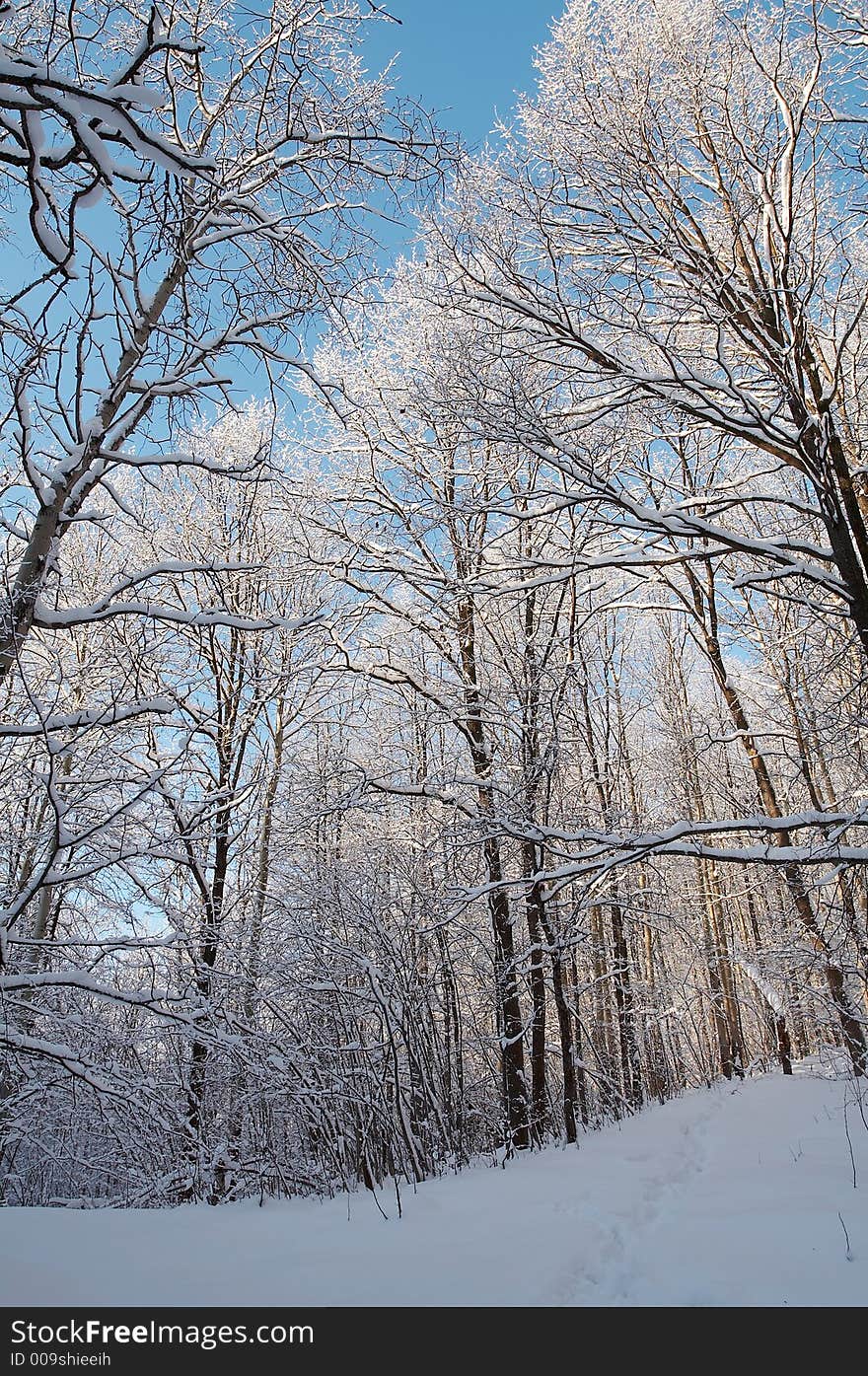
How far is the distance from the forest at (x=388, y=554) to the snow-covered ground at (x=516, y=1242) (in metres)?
0.63

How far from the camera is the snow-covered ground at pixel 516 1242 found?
2.61 meters

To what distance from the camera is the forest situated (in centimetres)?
372

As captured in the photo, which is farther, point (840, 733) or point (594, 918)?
point (594, 918)

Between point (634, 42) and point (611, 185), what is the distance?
1.03 m

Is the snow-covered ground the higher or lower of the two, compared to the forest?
lower

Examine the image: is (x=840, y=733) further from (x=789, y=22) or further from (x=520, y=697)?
(x=789, y=22)

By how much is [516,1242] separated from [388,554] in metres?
6.89

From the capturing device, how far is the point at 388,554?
29.0 feet

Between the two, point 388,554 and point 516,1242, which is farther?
point 388,554

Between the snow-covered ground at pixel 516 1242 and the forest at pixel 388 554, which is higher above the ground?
the forest at pixel 388 554

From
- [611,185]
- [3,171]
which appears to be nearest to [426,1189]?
[3,171]

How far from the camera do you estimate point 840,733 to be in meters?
4.88

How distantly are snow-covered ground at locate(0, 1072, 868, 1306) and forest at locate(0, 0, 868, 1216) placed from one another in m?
0.63
